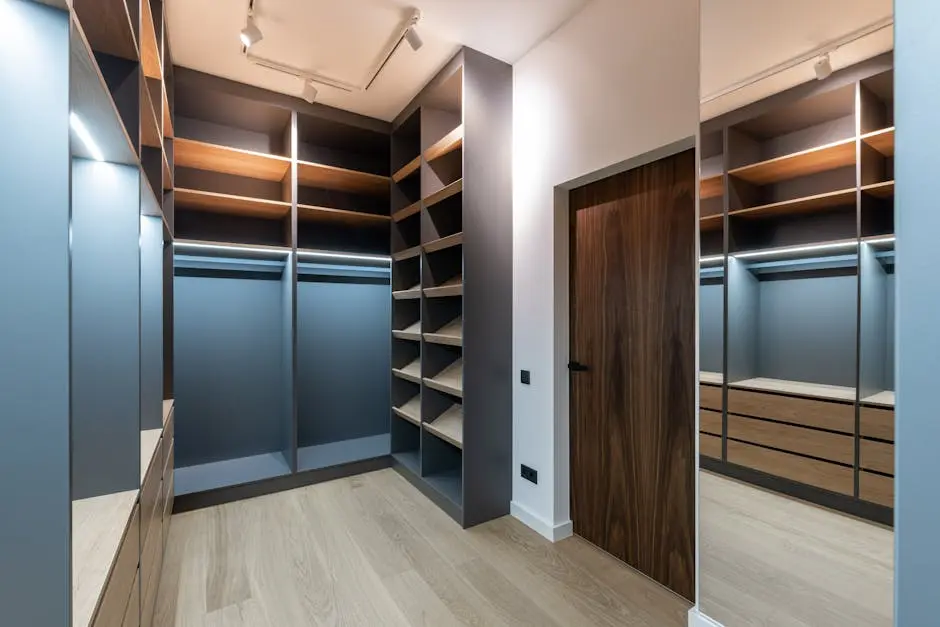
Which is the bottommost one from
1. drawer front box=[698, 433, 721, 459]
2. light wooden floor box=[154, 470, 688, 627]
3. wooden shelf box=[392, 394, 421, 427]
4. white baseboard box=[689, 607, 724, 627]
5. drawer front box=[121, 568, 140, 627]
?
light wooden floor box=[154, 470, 688, 627]

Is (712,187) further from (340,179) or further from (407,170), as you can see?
(340,179)

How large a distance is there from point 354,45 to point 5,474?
8.95 ft

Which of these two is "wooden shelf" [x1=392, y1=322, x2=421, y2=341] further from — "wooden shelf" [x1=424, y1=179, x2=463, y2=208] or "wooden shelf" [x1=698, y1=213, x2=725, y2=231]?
"wooden shelf" [x1=698, y1=213, x2=725, y2=231]

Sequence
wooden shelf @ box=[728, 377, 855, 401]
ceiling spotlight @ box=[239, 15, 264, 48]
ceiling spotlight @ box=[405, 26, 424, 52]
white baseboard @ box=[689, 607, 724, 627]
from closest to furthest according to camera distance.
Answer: wooden shelf @ box=[728, 377, 855, 401]
white baseboard @ box=[689, 607, 724, 627]
ceiling spotlight @ box=[239, 15, 264, 48]
ceiling spotlight @ box=[405, 26, 424, 52]

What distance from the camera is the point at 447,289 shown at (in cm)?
275

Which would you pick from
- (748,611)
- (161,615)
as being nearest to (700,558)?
(748,611)

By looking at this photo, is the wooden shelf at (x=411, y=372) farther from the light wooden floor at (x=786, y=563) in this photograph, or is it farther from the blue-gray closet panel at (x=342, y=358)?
the light wooden floor at (x=786, y=563)

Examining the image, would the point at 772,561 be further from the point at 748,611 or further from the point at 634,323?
the point at 634,323

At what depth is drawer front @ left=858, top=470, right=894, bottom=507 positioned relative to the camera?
3.58 ft

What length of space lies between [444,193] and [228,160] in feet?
5.51

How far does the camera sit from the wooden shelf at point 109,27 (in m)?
1.16

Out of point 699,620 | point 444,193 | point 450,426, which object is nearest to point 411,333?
point 450,426

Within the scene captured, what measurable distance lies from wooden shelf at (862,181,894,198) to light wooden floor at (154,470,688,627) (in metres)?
1.78

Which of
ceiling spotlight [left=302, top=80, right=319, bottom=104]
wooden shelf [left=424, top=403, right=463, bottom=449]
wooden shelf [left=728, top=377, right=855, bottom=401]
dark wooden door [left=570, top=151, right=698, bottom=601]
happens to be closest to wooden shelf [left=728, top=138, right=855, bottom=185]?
dark wooden door [left=570, top=151, right=698, bottom=601]
